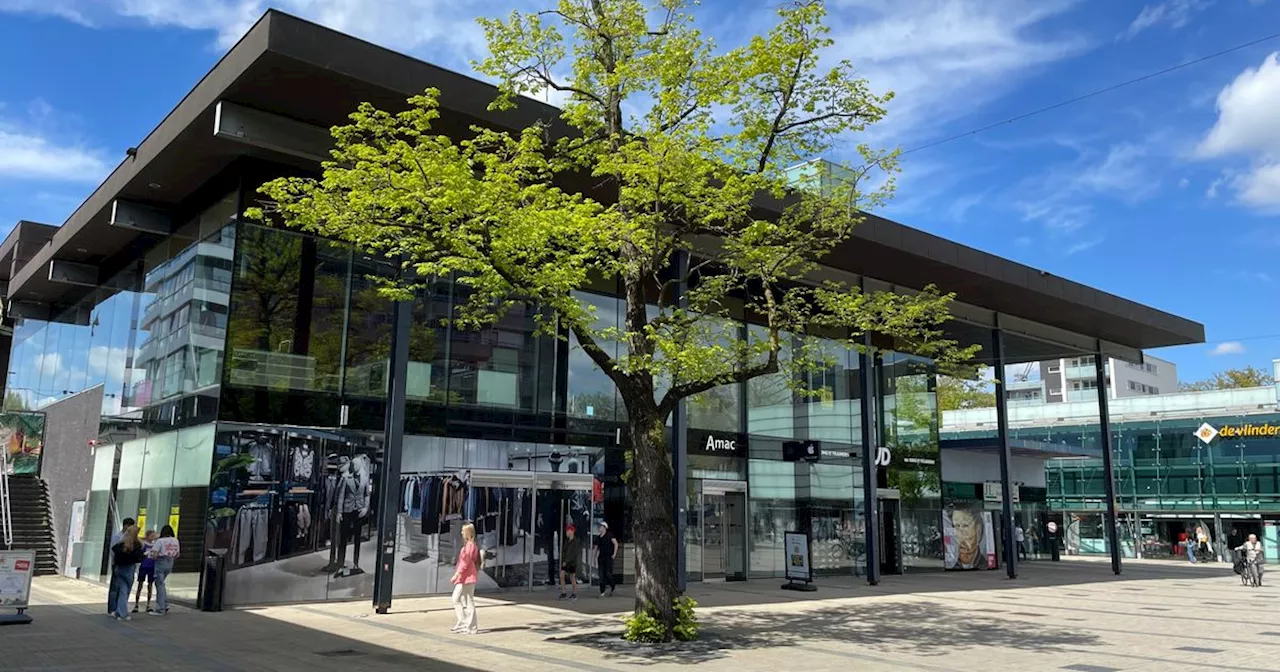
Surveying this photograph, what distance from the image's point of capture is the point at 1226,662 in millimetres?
10766

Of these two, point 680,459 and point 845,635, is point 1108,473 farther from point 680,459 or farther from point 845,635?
point 845,635

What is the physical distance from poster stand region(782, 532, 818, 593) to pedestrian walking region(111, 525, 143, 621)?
1301 centimetres

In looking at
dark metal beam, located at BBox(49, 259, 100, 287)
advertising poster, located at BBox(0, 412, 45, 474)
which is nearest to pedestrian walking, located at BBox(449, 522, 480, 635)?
dark metal beam, located at BBox(49, 259, 100, 287)

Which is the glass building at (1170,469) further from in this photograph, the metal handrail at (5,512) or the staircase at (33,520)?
the metal handrail at (5,512)

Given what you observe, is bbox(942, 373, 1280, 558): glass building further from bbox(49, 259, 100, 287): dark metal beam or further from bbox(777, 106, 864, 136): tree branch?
bbox(49, 259, 100, 287): dark metal beam

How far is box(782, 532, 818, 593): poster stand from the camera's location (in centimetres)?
2030

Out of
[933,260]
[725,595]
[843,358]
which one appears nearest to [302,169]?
[725,595]

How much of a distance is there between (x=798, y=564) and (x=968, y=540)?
1189cm

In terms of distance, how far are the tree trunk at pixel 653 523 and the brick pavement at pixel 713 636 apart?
692mm

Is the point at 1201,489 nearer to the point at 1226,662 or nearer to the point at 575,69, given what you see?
the point at 1226,662

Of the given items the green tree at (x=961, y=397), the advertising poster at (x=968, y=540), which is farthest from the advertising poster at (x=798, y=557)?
the green tree at (x=961, y=397)

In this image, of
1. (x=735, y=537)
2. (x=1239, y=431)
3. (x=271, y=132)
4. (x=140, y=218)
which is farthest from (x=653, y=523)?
(x=1239, y=431)

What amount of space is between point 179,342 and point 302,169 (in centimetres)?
440

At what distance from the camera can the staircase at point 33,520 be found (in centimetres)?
2320
